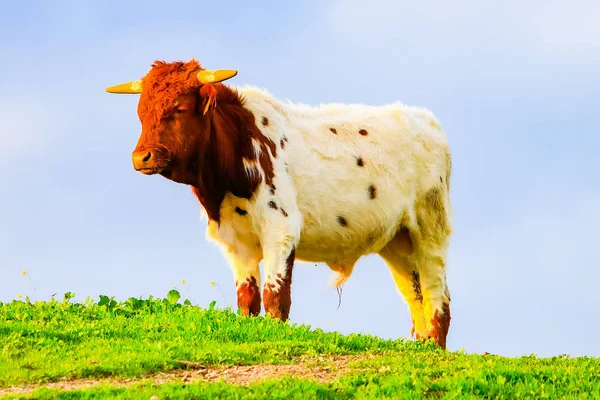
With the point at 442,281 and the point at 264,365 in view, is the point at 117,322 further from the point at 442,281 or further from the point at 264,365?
the point at 442,281

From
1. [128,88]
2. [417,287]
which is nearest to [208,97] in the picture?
[128,88]

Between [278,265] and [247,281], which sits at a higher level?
[278,265]

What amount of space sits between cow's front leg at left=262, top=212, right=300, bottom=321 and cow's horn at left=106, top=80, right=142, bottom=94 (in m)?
3.00

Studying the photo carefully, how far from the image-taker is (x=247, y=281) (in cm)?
1578

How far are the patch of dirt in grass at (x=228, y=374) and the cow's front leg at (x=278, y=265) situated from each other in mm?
2339

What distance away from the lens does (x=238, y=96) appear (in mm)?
15844

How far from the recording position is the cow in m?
14.9

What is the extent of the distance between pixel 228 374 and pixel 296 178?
463 centimetres

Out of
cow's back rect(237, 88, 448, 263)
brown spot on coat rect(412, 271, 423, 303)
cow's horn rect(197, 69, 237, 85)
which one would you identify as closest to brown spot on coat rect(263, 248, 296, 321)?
cow's back rect(237, 88, 448, 263)

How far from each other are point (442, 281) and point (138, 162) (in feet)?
22.3

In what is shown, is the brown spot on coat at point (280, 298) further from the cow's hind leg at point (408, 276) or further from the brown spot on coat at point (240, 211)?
the cow's hind leg at point (408, 276)

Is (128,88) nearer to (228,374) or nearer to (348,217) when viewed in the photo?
(348,217)

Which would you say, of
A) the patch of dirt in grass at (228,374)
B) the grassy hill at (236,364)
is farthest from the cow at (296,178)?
the patch of dirt in grass at (228,374)

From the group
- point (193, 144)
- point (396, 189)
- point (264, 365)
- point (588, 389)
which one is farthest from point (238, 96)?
point (588, 389)
